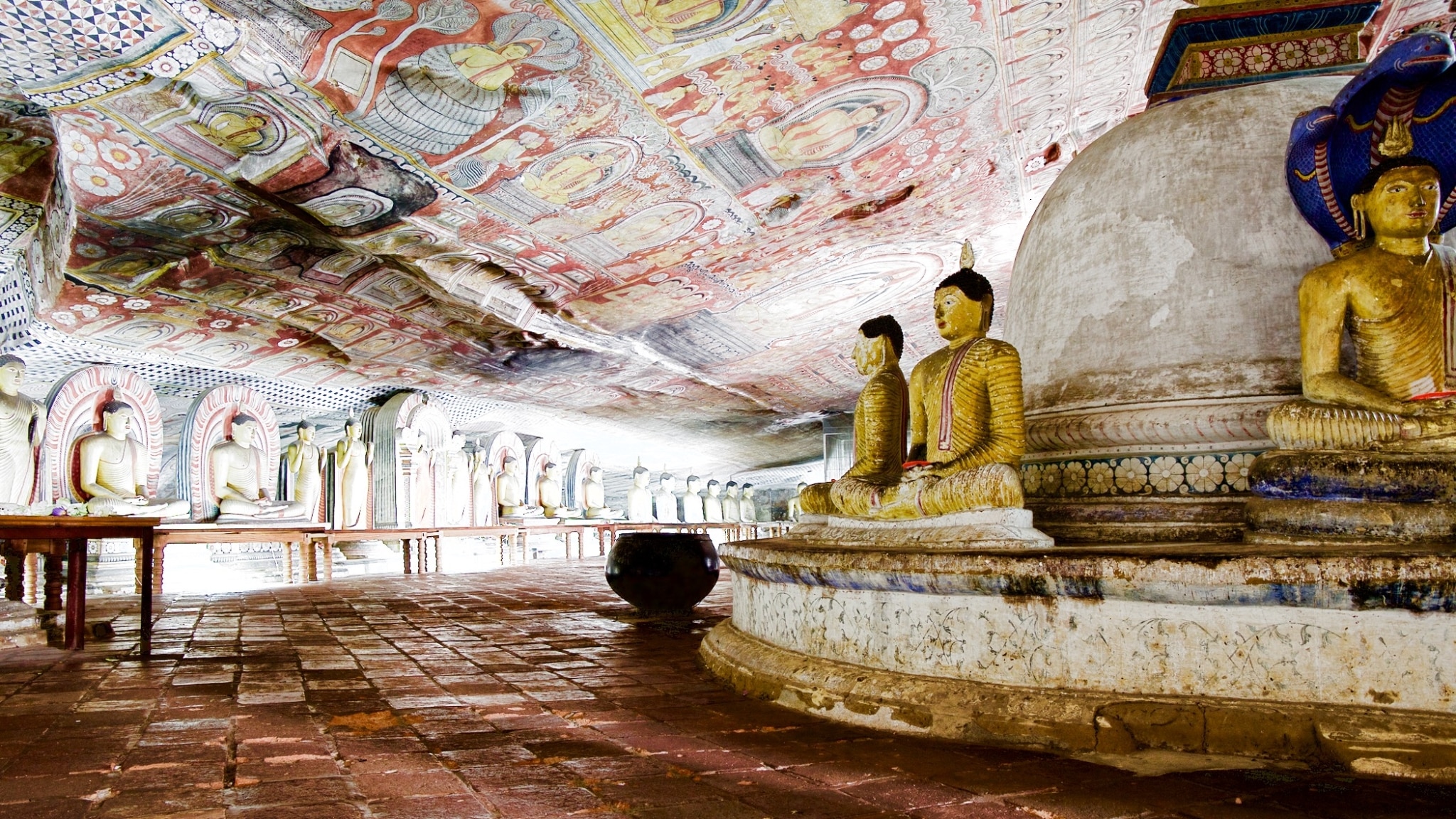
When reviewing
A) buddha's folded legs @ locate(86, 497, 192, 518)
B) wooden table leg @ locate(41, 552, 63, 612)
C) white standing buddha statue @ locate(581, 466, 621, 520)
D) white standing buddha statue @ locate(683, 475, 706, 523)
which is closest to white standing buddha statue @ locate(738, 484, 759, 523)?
white standing buddha statue @ locate(683, 475, 706, 523)

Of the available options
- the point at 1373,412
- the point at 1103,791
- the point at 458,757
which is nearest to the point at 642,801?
the point at 458,757

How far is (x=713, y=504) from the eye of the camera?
20.4 m

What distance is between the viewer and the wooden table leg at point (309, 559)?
29.5 feet

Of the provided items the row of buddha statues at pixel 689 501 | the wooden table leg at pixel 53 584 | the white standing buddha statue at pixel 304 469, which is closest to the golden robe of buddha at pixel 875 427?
the wooden table leg at pixel 53 584

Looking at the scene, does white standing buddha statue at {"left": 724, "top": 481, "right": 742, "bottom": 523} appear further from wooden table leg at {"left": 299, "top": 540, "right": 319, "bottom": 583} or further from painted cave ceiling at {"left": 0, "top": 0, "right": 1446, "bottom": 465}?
wooden table leg at {"left": 299, "top": 540, "right": 319, "bottom": 583}

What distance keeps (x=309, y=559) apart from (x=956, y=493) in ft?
26.7

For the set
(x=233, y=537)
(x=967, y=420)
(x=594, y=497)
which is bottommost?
(x=233, y=537)

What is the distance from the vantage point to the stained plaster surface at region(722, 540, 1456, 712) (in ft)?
6.09

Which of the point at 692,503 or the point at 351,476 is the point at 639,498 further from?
the point at 351,476

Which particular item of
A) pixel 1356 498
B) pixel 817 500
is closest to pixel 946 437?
pixel 817 500

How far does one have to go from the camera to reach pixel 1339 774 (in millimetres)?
1794

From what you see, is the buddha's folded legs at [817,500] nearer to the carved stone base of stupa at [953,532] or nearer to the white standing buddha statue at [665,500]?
the carved stone base of stupa at [953,532]

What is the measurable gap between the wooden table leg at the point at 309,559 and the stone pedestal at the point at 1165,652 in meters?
7.91

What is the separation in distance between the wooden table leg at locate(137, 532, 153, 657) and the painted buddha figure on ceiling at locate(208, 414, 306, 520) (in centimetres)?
626
